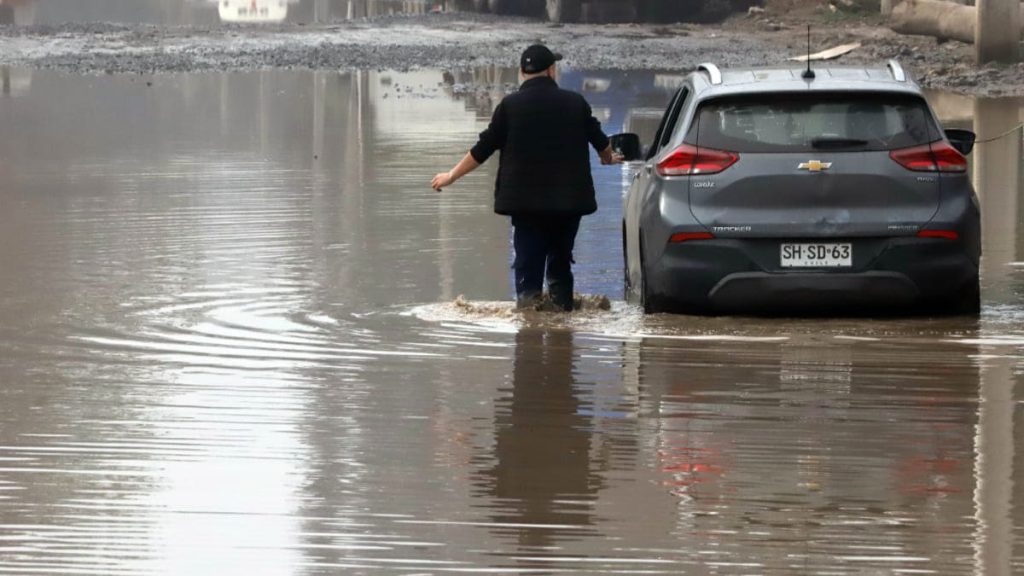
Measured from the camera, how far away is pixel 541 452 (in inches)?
308

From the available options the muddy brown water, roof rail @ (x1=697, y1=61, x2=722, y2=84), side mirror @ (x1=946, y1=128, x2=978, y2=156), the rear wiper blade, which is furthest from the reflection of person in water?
side mirror @ (x1=946, y1=128, x2=978, y2=156)

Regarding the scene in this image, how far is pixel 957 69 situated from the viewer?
31.8 meters

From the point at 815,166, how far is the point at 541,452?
3318 mm

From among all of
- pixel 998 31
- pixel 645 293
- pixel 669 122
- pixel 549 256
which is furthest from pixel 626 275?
pixel 998 31

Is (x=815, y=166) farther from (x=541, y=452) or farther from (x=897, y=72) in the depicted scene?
(x=541, y=452)

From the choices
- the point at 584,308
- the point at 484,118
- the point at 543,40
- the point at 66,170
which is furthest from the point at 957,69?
the point at 584,308

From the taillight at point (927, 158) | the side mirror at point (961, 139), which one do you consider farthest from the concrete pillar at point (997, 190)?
the taillight at point (927, 158)

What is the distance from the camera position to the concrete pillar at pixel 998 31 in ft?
101

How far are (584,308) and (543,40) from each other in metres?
30.4

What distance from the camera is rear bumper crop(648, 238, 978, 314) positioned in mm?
10578

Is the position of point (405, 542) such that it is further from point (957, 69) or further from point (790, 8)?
point (790, 8)

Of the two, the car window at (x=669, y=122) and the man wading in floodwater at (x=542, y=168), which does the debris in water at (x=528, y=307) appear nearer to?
the man wading in floodwater at (x=542, y=168)

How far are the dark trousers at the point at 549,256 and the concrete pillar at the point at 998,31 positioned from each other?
20497mm

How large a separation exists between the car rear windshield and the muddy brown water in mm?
874
